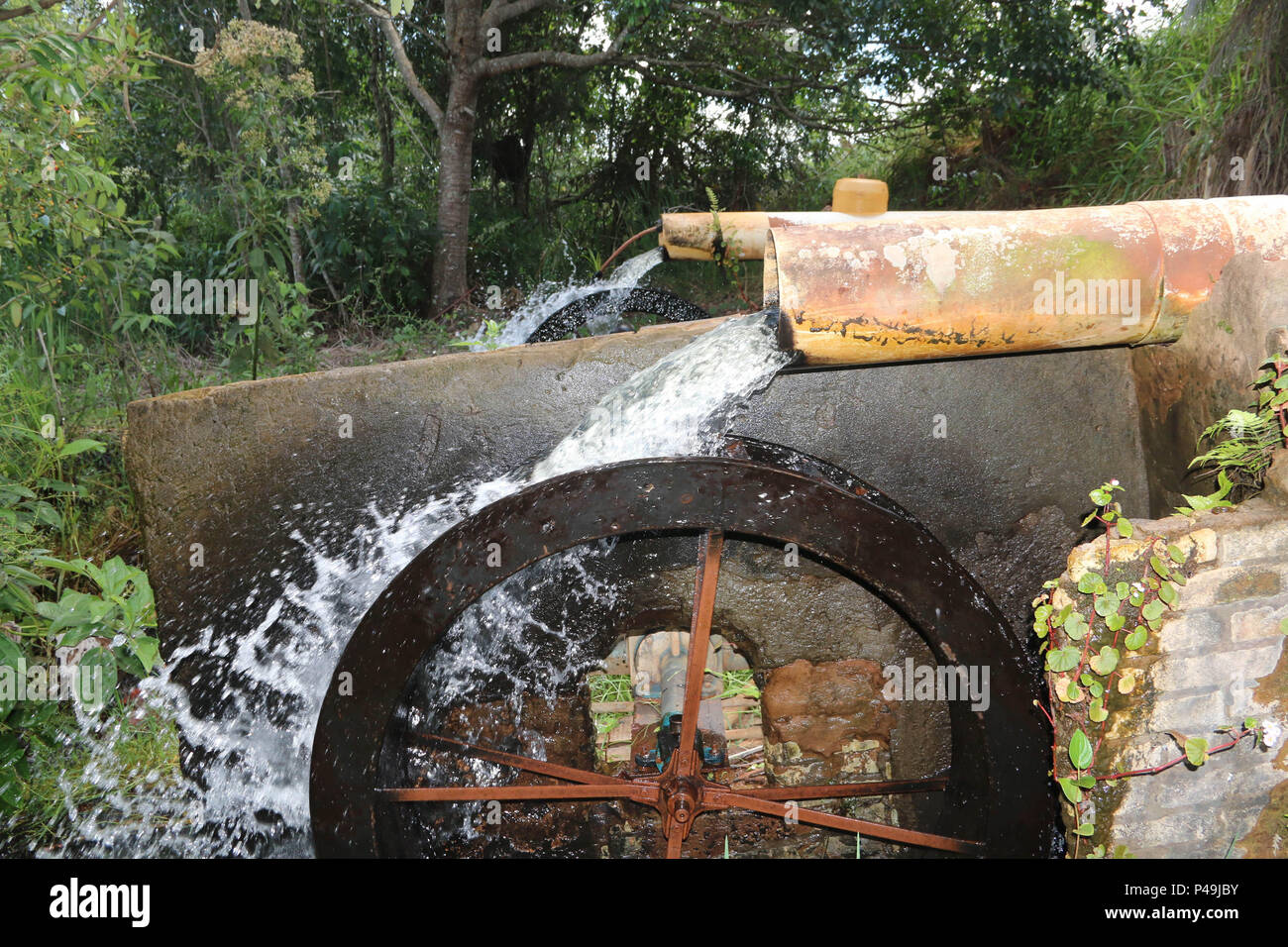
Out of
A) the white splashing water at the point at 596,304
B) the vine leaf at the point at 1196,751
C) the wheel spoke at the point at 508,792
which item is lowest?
the wheel spoke at the point at 508,792

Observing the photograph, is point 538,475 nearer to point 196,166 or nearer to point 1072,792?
point 1072,792

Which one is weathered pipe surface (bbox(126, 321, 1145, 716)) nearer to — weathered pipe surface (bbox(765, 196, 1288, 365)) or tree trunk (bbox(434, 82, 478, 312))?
weathered pipe surface (bbox(765, 196, 1288, 365))

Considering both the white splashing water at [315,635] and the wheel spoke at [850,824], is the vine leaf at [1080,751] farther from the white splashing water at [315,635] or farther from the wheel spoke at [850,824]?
the white splashing water at [315,635]

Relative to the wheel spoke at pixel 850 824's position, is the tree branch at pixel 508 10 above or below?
above

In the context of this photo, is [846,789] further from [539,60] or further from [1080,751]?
[539,60]

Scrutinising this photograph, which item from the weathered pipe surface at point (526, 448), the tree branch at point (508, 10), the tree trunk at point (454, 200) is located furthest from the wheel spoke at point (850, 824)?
the tree branch at point (508, 10)

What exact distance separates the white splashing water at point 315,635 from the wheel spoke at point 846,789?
28.4 inches

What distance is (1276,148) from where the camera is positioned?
136 inches

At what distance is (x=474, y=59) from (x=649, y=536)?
15.1 feet

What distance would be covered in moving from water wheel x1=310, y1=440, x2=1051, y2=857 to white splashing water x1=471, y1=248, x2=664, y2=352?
2.03 metres

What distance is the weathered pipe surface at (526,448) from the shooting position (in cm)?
217

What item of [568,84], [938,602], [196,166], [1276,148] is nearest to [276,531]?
[938,602]

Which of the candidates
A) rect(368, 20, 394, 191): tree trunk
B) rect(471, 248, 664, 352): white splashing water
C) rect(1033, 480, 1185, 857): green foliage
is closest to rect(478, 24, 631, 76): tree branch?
rect(368, 20, 394, 191): tree trunk

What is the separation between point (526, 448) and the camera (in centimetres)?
224
